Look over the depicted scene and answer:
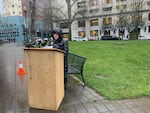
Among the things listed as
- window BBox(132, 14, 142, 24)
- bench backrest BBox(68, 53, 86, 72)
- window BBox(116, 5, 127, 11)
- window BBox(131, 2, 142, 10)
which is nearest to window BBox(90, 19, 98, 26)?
window BBox(116, 5, 127, 11)

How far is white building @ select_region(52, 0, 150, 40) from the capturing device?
169 feet

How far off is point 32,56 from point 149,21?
2265 inches

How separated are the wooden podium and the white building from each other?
4606cm

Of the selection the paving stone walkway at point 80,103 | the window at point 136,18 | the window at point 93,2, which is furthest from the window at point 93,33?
the paving stone walkway at point 80,103

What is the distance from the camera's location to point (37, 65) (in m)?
4.42

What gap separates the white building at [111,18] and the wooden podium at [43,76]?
4606 cm

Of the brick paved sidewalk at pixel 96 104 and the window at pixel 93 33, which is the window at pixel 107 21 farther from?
the brick paved sidewalk at pixel 96 104

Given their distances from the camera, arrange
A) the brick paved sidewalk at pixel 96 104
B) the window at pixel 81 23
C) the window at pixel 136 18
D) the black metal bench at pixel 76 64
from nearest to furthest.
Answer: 1. the brick paved sidewalk at pixel 96 104
2. the black metal bench at pixel 76 64
3. the window at pixel 136 18
4. the window at pixel 81 23

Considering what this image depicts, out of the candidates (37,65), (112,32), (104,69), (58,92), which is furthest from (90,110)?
(112,32)

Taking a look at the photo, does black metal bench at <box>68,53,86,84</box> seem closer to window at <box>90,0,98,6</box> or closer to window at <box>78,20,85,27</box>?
window at <box>90,0,98,6</box>

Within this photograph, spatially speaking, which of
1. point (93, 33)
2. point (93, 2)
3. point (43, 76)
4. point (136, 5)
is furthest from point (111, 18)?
point (43, 76)

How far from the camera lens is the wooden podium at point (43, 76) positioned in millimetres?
4320

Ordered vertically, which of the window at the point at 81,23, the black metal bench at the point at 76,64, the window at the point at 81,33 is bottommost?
the black metal bench at the point at 76,64

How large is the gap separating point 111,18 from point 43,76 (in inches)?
2355
